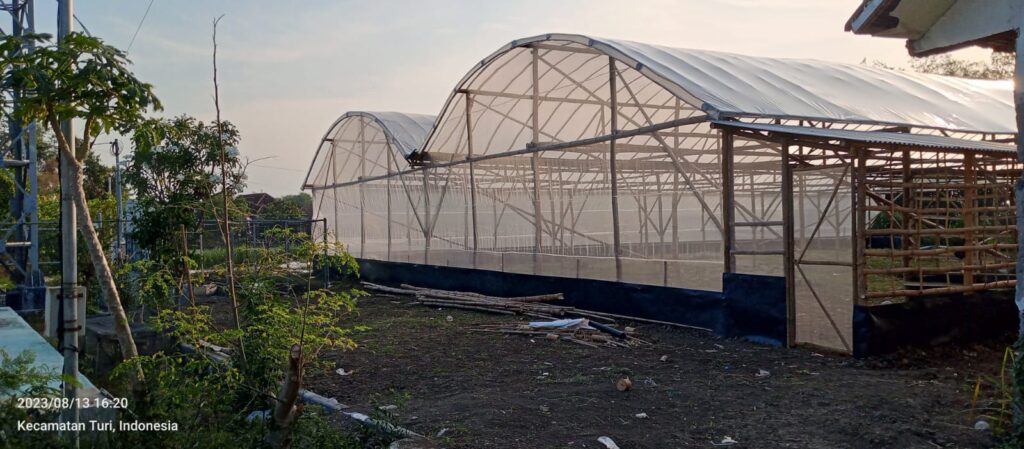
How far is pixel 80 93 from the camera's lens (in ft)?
15.1

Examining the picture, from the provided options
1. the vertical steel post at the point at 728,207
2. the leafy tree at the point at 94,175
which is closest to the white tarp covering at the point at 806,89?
the vertical steel post at the point at 728,207

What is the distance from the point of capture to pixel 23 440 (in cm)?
416

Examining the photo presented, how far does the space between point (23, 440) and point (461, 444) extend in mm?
2779

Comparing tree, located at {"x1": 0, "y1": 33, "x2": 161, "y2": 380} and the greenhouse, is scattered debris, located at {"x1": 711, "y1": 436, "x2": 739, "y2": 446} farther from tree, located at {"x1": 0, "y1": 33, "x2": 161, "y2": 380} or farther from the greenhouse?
tree, located at {"x1": 0, "y1": 33, "x2": 161, "y2": 380}

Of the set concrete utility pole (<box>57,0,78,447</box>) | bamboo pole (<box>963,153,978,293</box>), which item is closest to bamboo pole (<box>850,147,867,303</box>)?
bamboo pole (<box>963,153,978,293</box>)

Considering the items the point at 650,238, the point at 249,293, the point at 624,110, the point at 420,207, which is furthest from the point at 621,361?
the point at 420,207

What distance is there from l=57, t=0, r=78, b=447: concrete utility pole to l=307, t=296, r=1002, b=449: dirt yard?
7.08ft

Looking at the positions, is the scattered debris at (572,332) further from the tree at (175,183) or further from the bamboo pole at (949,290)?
the tree at (175,183)

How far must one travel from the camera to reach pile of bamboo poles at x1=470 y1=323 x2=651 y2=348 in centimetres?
1014

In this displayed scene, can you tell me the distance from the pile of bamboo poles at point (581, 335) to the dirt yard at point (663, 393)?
0.16m

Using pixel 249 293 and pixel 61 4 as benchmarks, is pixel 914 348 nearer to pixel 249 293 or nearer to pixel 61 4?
pixel 249 293

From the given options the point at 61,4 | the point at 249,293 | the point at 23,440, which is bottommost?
the point at 23,440

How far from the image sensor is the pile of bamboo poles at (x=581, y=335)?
10.1 m

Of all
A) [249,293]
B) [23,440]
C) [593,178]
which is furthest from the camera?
[593,178]
